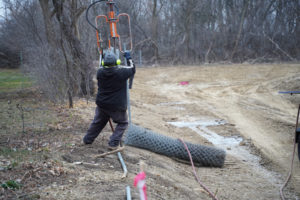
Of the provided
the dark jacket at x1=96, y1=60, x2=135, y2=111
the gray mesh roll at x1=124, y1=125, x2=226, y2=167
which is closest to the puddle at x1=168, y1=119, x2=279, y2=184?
the gray mesh roll at x1=124, y1=125, x2=226, y2=167

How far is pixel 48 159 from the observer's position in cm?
486

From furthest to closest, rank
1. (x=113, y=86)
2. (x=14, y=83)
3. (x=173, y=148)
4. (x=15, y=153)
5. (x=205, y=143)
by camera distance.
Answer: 1. (x=14, y=83)
2. (x=205, y=143)
3. (x=173, y=148)
4. (x=113, y=86)
5. (x=15, y=153)

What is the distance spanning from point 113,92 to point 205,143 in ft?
11.0

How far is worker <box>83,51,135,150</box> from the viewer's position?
5457 millimetres

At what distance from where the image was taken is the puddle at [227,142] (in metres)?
6.14

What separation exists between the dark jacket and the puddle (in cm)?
314

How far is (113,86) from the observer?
5.54 meters

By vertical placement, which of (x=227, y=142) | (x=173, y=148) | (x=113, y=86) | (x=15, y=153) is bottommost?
(x=227, y=142)

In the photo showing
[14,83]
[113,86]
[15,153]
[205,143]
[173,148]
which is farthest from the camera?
[14,83]

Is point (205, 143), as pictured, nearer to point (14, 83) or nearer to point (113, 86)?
point (113, 86)

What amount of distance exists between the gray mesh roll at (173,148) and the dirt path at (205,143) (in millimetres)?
157

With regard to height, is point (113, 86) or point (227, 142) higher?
point (113, 86)

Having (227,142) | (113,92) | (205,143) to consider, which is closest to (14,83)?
(205,143)

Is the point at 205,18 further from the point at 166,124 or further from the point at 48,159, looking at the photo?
the point at 48,159
